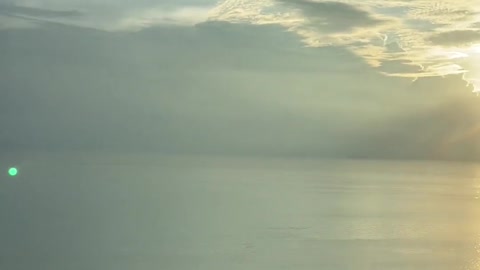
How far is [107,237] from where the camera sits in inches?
1176

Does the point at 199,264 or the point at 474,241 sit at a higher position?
the point at 199,264

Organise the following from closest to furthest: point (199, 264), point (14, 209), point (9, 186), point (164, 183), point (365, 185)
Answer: point (199, 264) < point (14, 209) < point (9, 186) < point (164, 183) < point (365, 185)

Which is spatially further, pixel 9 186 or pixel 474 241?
pixel 9 186

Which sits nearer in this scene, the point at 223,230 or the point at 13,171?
the point at 223,230

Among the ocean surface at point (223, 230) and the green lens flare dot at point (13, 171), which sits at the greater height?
the ocean surface at point (223, 230)

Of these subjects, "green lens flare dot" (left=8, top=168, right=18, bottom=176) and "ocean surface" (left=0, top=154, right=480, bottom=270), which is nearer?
"ocean surface" (left=0, top=154, right=480, bottom=270)

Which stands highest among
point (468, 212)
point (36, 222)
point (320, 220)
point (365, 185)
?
point (36, 222)

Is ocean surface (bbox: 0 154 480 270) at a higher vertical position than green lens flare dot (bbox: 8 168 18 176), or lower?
higher

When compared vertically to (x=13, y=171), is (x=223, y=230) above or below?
above

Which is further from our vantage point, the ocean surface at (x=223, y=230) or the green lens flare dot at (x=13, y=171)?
the green lens flare dot at (x=13, y=171)

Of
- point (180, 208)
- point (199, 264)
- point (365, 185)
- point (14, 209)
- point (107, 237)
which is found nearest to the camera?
point (199, 264)

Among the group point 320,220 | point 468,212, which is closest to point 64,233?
point 320,220

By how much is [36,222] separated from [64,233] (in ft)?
11.4

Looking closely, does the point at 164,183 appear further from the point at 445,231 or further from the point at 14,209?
the point at 445,231
